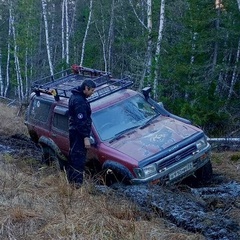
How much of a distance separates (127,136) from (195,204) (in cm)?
205

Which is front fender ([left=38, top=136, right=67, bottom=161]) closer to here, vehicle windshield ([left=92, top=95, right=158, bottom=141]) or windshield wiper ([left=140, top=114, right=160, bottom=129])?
vehicle windshield ([left=92, top=95, right=158, bottom=141])

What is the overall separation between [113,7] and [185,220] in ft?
92.6

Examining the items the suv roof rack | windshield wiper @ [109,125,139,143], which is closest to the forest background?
the suv roof rack

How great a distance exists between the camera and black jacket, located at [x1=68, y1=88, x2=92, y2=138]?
724 cm

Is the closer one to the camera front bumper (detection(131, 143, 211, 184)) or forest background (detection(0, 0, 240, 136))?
front bumper (detection(131, 143, 211, 184))

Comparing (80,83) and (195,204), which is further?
(80,83)

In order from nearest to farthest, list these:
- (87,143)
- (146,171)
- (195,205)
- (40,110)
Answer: (195,205) < (146,171) < (87,143) < (40,110)

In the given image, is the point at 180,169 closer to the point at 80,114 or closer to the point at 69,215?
the point at 80,114

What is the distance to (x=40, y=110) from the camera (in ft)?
31.1

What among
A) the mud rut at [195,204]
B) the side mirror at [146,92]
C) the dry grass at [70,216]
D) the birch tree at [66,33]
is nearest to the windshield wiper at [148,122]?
the side mirror at [146,92]

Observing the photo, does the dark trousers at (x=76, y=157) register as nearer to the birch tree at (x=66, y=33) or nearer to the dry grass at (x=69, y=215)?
the dry grass at (x=69, y=215)

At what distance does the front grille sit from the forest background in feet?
19.2

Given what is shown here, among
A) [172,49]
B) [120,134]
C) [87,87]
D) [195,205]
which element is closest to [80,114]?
[87,87]

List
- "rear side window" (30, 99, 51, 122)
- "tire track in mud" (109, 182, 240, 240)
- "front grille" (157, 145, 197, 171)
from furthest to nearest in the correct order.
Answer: "rear side window" (30, 99, 51, 122), "front grille" (157, 145, 197, 171), "tire track in mud" (109, 182, 240, 240)
